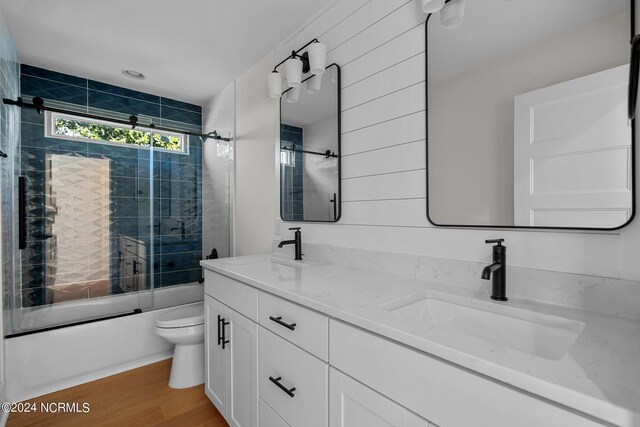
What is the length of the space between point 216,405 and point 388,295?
1367 mm

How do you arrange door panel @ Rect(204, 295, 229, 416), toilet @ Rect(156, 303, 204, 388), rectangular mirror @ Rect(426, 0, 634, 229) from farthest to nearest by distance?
1. toilet @ Rect(156, 303, 204, 388)
2. door panel @ Rect(204, 295, 229, 416)
3. rectangular mirror @ Rect(426, 0, 634, 229)

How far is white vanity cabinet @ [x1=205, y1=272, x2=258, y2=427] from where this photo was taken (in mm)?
1375

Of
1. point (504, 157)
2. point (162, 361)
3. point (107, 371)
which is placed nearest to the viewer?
point (504, 157)

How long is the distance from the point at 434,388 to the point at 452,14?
130 cm

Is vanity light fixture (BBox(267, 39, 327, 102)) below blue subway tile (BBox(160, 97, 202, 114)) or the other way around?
below

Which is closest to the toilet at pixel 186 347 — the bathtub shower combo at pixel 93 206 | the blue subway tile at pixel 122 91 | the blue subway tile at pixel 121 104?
the bathtub shower combo at pixel 93 206

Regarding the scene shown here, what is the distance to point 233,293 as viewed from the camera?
5.04 feet

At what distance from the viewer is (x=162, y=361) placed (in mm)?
2453

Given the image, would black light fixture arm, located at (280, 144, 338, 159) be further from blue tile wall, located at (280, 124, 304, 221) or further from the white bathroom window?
the white bathroom window

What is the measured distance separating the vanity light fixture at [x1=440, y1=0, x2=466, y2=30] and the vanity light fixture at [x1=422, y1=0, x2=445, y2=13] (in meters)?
0.04

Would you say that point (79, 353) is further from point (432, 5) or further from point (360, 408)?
point (432, 5)

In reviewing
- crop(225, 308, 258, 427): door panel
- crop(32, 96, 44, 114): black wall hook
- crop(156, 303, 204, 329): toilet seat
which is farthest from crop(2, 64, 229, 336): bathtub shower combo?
crop(225, 308, 258, 427): door panel

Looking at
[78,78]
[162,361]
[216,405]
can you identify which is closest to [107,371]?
[162,361]

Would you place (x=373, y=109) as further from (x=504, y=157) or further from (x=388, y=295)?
(x=388, y=295)
